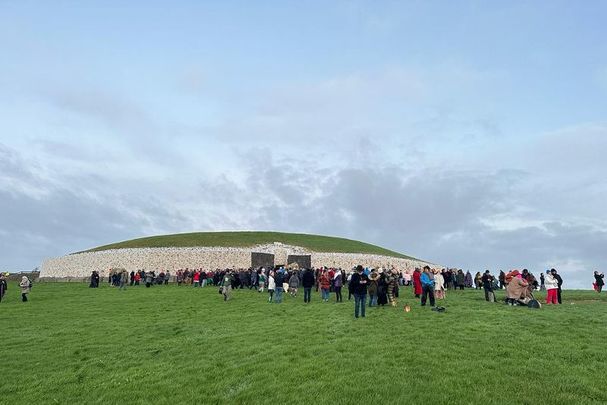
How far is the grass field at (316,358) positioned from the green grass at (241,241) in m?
43.4

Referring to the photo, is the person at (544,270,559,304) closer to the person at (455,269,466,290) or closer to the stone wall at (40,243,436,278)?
the person at (455,269,466,290)

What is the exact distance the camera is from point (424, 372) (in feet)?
37.2

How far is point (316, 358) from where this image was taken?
12.8 meters

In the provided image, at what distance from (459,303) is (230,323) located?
11346 mm

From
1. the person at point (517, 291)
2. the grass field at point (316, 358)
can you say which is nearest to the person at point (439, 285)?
the person at point (517, 291)

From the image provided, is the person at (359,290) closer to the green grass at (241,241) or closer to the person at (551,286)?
the person at (551,286)

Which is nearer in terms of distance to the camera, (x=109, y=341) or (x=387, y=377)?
(x=387, y=377)

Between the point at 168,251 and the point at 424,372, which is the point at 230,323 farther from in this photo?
the point at 168,251

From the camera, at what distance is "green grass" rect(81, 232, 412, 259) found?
65875mm

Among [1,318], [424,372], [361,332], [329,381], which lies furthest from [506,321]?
[1,318]

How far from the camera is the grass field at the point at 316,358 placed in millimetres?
10461

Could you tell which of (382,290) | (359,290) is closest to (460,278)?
(382,290)

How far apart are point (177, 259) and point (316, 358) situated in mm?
50501

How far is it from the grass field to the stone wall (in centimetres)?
3818
